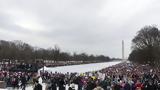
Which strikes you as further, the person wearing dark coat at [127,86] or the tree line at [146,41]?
the tree line at [146,41]

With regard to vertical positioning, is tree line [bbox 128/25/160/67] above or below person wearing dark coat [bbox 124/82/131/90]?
above

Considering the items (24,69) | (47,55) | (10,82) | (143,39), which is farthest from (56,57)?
(10,82)

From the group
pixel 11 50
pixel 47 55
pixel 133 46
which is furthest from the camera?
pixel 47 55

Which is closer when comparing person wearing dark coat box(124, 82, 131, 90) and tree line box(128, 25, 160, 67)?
person wearing dark coat box(124, 82, 131, 90)

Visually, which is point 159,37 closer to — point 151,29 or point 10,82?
point 151,29

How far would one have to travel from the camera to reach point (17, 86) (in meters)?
29.7

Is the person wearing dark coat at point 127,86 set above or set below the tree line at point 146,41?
below

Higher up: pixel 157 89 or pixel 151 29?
pixel 151 29

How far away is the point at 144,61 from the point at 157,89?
85.6 meters

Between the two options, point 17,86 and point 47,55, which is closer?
point 17,86

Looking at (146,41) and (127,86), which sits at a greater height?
(146,41)

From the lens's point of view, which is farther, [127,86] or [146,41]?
[146,41]

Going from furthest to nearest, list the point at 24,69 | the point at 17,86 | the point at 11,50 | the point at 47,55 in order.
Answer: the point at 47,55, the point at 11,50, the point at 24,69, the point at 17,86

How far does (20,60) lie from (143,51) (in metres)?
31.1
